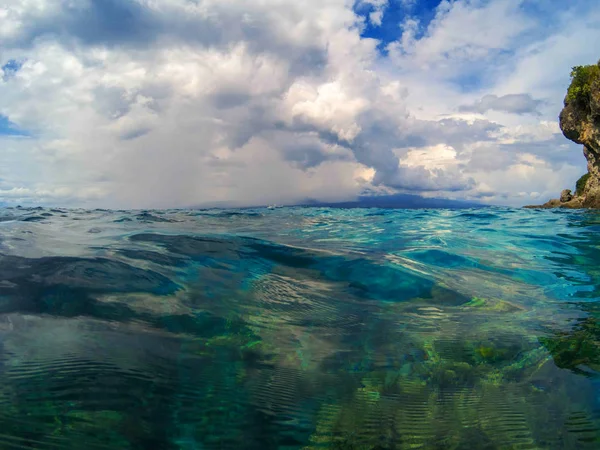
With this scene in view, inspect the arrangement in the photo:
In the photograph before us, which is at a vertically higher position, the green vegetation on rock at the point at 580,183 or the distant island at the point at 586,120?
the distant island at the point at 586,120

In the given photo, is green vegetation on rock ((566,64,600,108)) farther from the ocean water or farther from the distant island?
the ocean water

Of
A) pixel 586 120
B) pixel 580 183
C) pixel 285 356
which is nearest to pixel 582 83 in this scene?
pixel 586 120

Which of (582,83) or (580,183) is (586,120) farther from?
(580,183)

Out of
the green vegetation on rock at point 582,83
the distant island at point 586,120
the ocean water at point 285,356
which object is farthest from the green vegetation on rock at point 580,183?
the ocean water at point 285,356

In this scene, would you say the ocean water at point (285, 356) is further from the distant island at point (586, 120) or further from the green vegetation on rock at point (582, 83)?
the green vegetation on rock at point (582, 83)

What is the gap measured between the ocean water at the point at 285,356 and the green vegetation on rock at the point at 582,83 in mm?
42450

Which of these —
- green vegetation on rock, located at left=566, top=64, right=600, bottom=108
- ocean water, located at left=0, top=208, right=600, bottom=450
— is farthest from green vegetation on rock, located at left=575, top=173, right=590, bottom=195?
ocean water, located at left=0, top=208, right=600, bottom=450

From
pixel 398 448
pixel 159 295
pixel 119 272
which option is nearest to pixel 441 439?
pixel 398 448

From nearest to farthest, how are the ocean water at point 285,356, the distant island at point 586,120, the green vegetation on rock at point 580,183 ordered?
1. the ocean water at point 285,356
2. the distant island at point 586,120
3. the green vegetation on rock at point 580,183

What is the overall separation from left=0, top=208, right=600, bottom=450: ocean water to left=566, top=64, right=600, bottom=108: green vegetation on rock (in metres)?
42.4

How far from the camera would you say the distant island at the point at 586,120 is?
35.6 m

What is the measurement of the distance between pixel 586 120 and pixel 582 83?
4.05 metres

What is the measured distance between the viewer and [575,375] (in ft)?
9.71

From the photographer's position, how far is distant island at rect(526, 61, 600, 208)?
117 ft
